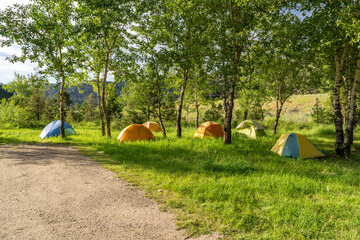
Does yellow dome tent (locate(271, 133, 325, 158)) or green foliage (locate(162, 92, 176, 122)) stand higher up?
green foliage (locate(162, 92, 176, 122))

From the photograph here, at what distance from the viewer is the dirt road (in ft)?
12.3

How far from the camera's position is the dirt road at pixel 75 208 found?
3744 mm

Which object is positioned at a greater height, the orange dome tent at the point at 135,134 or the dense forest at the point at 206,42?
the dense forest at the point at 206,42

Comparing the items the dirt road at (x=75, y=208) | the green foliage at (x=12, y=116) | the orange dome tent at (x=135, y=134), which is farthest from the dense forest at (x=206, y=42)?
the green foliage at (x=12, y=116)

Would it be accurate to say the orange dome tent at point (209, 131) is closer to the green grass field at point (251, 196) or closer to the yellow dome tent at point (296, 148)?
the yellow dome tent at point (296, 148)

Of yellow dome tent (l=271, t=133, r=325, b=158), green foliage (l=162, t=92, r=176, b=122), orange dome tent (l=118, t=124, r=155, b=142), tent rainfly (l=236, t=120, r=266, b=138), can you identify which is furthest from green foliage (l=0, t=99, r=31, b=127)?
yellow dome tent (l=271, t=133, r=325, b=158)

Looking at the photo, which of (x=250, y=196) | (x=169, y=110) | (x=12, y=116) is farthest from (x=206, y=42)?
(x=12, y=116)

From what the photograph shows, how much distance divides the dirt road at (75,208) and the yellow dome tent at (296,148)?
8.39 metres

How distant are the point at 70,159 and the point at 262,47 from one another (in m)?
11.5

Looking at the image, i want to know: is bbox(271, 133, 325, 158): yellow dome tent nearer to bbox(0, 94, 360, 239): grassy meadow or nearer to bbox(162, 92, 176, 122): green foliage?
bbox(0, 94, 360, 239): grassy meadow

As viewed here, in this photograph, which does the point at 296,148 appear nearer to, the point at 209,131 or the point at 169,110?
the point at 209,131

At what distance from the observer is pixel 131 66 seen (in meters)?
17.2

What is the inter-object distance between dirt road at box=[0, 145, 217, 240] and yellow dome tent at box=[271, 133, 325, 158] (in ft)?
27.5

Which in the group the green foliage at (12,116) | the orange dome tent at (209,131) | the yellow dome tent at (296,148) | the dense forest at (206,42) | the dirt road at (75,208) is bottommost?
the dirt road at (75,208)
